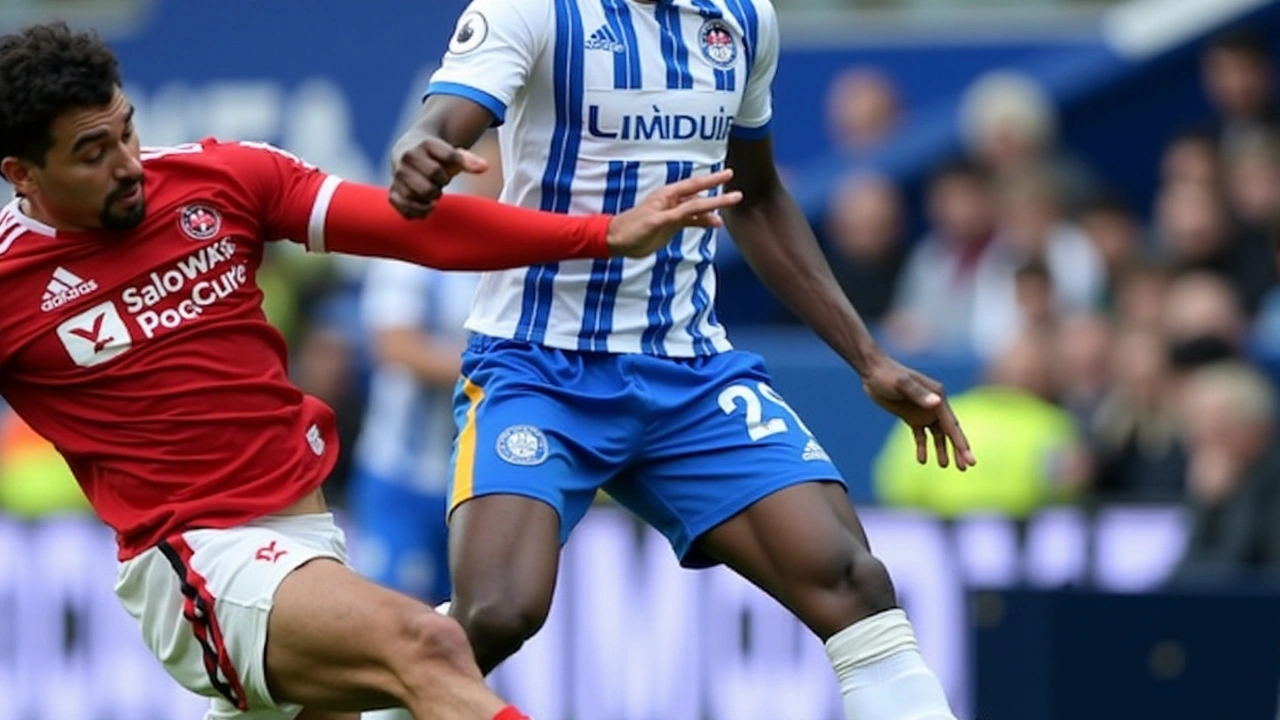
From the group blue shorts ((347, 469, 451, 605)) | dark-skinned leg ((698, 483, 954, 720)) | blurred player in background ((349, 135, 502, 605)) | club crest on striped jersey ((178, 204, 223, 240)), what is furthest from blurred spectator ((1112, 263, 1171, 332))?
club crest on striped jersey ((178, 204, 223, 240))

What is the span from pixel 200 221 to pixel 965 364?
20.9 feet

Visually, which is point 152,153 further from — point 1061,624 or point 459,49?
point 1061,624

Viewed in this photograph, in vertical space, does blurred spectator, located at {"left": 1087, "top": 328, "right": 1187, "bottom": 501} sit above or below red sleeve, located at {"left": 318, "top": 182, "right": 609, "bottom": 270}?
above

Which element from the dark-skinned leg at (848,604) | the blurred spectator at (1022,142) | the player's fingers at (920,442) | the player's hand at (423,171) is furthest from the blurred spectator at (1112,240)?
the player's hand at (423,171)

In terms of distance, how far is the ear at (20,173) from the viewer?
5715 millimetres

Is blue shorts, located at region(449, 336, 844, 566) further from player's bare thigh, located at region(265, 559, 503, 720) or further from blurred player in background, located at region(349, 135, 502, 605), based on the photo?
blurred player in background, located at region(349, 135, 502, 605)

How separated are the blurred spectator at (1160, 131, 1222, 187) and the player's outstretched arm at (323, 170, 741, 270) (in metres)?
6.06

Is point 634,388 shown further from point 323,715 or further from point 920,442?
point 323,715

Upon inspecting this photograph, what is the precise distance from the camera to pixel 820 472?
617 centimetres

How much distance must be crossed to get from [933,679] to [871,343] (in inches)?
34.4

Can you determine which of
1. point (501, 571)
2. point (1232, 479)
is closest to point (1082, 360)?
point (1232, 479)

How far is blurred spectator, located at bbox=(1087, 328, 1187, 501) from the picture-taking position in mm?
10188

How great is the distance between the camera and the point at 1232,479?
9344 millimetres

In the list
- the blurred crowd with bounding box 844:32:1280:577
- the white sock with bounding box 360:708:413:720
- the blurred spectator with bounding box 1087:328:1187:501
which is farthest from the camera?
the blurred spectator with bounding box 1087:328:1187:501
